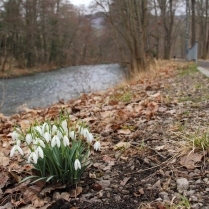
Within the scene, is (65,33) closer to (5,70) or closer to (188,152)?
(5,70)

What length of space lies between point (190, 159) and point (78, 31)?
4143 centimetres

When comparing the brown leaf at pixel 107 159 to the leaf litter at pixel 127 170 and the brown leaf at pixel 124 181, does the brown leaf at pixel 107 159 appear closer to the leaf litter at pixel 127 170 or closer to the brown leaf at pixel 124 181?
the leaf litter at pixel 127 170

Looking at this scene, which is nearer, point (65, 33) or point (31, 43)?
point (31, 43)

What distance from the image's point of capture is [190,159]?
2578 mm

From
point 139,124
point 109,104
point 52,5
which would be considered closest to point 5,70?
point 52,5

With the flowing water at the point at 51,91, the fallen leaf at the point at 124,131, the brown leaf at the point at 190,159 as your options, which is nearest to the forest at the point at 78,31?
the flowing water at the point at 51,91

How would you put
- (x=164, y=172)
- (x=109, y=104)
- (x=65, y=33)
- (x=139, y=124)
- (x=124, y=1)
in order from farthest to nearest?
1. (x=65, y=33)
2. (x=124, y=1)
3. (x=109, y=104)
4. (x=139, y=124)
5. (x=164, y=172)

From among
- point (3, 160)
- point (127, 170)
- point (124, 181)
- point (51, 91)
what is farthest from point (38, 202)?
point (51, 91)

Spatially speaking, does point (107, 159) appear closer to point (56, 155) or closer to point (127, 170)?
point (127, 170)

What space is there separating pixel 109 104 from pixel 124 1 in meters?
8.13

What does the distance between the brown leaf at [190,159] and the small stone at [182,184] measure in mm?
196

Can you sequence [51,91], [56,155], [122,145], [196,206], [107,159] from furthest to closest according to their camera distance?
[51,91] → [122,145] → [107,159] → [56,155] → [196,206]

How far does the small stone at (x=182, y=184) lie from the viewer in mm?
2234

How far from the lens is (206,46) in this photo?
2867 cm
